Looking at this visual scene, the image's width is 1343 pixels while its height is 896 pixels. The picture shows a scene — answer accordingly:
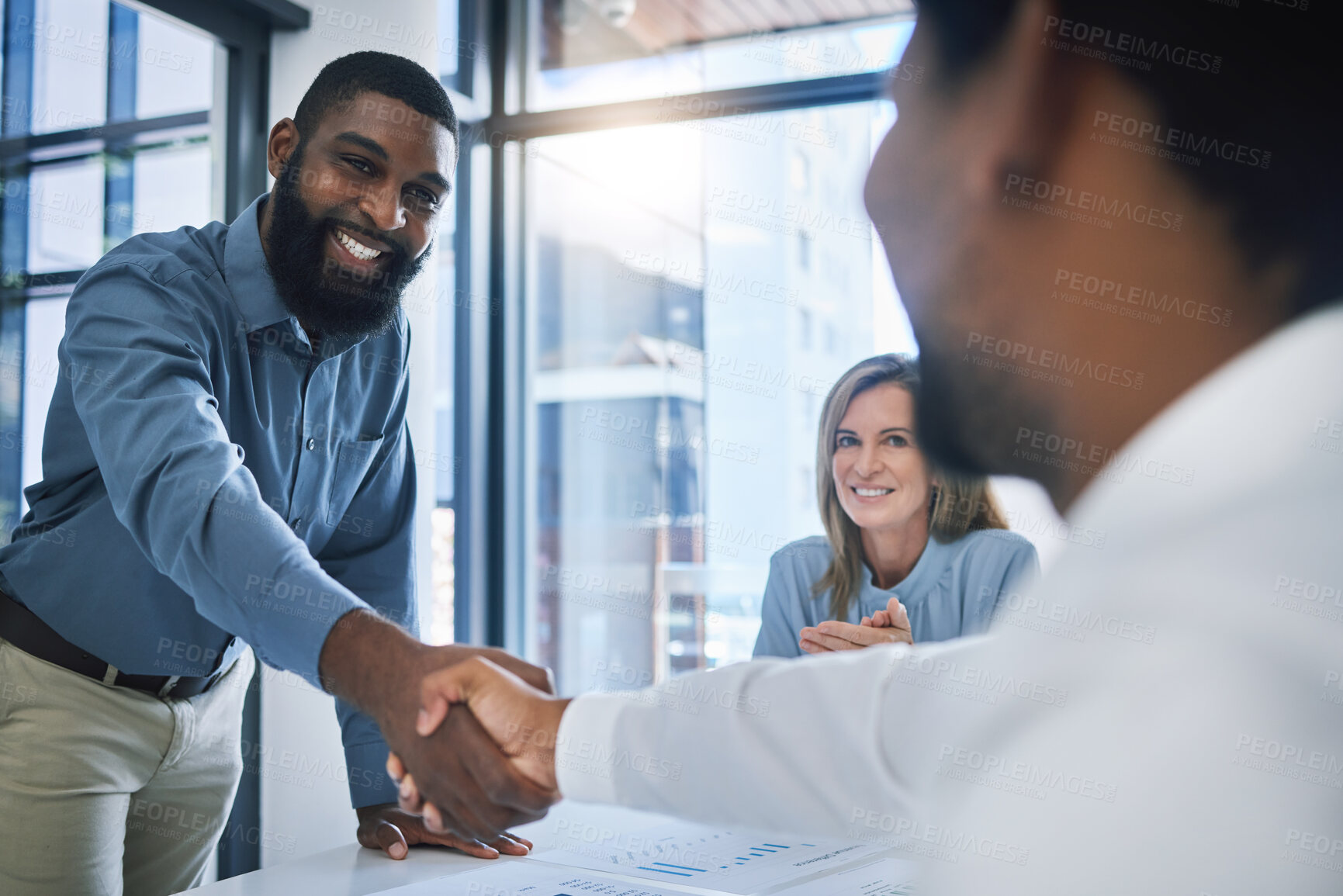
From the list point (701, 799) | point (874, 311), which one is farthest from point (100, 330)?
point (874, 311)

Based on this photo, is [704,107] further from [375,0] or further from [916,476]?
[916,476]

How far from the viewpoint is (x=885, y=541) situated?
8.26 ft

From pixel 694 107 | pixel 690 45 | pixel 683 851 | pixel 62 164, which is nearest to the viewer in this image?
pixel 683 851

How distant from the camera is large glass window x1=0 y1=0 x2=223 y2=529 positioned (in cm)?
223

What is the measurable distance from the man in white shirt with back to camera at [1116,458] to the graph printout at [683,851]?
57 centimetres

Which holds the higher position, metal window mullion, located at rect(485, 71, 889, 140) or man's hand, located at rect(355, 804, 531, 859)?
metal window mullion, located at rect(485, 71, 889, 140)

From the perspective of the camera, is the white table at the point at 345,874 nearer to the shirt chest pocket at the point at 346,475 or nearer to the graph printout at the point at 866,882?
the graph printout at the point at 866,882

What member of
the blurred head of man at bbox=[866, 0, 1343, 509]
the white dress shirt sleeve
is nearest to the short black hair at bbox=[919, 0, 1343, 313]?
the blurred head of man at bbox=[866, 0, 1343, 509]

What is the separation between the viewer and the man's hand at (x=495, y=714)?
108 centimetres

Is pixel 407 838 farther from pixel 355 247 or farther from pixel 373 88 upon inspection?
pixel 373 88

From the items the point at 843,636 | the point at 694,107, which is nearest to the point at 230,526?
the point at 843,636

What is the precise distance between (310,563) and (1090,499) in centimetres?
89

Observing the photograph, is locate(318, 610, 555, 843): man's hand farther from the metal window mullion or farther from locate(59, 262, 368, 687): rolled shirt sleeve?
the metal window mullion

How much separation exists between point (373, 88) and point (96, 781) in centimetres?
121
